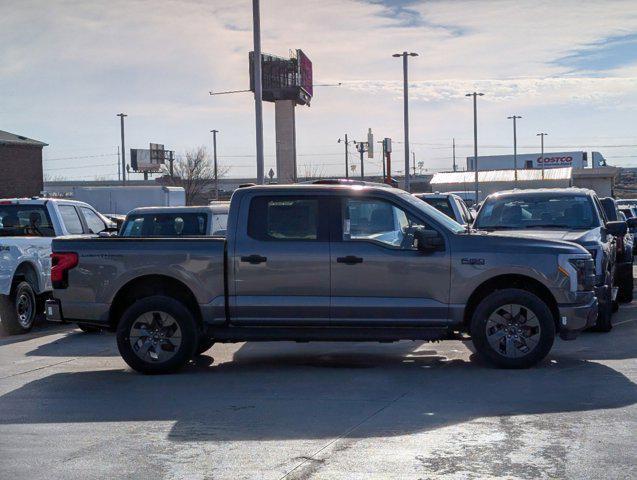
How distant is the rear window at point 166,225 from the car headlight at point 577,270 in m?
6.73

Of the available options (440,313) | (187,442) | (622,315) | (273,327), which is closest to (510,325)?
(440,313)

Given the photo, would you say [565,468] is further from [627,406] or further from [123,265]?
[123,265]

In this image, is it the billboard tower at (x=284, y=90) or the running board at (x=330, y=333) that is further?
the billboard tower at (x=284, y=90)

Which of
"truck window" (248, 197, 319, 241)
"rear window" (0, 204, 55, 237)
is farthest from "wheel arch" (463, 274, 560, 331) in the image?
"rear window" (0, 204, 55, 237)

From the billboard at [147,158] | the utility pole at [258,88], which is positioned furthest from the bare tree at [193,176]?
the utility pole at [258,88]

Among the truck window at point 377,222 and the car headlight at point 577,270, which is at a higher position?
the truck window at point 377,222

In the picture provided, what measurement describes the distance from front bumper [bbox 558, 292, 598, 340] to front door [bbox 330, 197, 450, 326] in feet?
4.12

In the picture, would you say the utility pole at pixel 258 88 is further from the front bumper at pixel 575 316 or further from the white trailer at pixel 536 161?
the white trailer at pixel 536 161

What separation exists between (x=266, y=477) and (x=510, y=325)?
437 cm

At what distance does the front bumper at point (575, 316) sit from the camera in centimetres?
965

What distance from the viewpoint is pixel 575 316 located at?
9.66 meters

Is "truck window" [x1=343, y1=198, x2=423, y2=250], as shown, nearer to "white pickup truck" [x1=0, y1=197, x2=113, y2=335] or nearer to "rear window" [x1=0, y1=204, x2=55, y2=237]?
"white pickup truck" [x1=0, y1=197, x2=113, y2=335]

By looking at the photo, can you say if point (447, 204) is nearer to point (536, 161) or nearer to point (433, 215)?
point (433, 215)

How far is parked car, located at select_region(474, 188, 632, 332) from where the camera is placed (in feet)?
40.2
